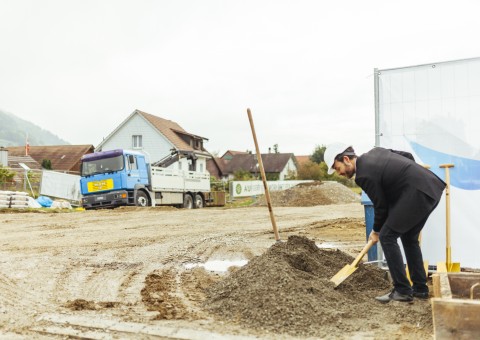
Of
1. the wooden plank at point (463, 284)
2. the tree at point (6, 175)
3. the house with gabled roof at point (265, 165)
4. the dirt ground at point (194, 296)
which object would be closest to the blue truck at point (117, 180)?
the tree at point (6, 175)

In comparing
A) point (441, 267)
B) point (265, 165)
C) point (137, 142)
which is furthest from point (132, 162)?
point (265, 165)

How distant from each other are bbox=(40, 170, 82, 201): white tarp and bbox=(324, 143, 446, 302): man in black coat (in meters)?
24.8

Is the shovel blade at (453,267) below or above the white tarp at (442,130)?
below

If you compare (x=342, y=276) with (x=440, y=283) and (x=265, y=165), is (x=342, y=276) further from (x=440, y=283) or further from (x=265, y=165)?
(x=265, y=165)

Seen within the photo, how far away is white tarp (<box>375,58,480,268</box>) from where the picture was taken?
555 cm

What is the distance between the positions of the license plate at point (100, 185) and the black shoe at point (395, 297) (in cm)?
1639

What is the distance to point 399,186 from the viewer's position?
453cm

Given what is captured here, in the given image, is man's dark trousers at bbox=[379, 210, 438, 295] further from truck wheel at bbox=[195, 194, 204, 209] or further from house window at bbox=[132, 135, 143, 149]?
house window at bbox=[132, 135, 143, 149]

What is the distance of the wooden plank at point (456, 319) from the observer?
3.09 metres

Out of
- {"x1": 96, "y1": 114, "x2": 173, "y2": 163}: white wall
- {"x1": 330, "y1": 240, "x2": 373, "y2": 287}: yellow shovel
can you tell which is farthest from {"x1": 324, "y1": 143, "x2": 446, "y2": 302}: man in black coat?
{"x1": 96, "y1": 114, "x2": 173, "y2": 163}: white wall

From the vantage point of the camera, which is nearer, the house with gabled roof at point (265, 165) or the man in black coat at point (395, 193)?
the man in black coat at point (395, 193)

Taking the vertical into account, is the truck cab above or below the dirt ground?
above

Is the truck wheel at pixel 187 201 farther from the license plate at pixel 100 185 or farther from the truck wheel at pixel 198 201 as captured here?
the license plate at pixel 100 185

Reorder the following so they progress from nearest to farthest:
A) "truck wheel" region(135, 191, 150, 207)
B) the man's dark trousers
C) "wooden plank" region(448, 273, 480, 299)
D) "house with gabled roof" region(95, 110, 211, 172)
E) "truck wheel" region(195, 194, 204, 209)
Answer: "wooden plank" region(448, 273, 480, 299)
the man's dark trousers
"truck wheel" region(135, 191, 150, 207)
"truck wheel" region(195, 194, 204, 209)
"house with gabled roof" region(95, 110, 211, 172)
